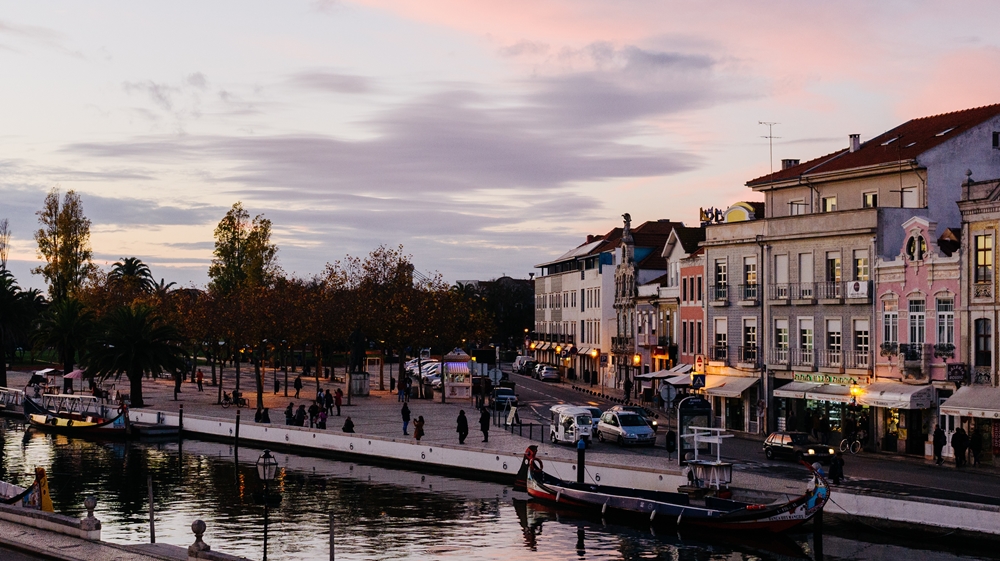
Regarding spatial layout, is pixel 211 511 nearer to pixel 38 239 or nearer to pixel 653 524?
pixel 653 524

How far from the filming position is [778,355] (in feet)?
216

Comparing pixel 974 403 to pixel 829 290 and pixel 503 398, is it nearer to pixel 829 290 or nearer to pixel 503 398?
pixel 829 290

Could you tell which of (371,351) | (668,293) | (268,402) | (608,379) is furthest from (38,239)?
(668,293)

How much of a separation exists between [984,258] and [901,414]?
8.75 m

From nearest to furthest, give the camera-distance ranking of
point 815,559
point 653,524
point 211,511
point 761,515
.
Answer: point 815,559
point 761,515
point 653,524
point 211,511

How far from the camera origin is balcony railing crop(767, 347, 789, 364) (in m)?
65.2

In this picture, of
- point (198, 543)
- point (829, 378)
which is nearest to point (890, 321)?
point (829, 378)

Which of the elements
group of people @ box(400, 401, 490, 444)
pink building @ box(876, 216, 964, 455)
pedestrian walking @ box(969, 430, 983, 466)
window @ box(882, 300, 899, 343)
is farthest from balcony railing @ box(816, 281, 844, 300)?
group of people @ box(400, 401, 490, 444)

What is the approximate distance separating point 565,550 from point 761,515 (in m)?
6.81

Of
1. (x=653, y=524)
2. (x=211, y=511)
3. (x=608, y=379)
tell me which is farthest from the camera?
(x=608, y=379)

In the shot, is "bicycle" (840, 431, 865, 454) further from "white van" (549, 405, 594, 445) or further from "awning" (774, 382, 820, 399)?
"white van" (549, 405, 594, 445)

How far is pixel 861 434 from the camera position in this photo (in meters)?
58.0

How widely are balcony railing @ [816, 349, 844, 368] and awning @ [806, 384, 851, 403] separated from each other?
1.19 meters

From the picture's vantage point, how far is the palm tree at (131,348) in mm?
85500
